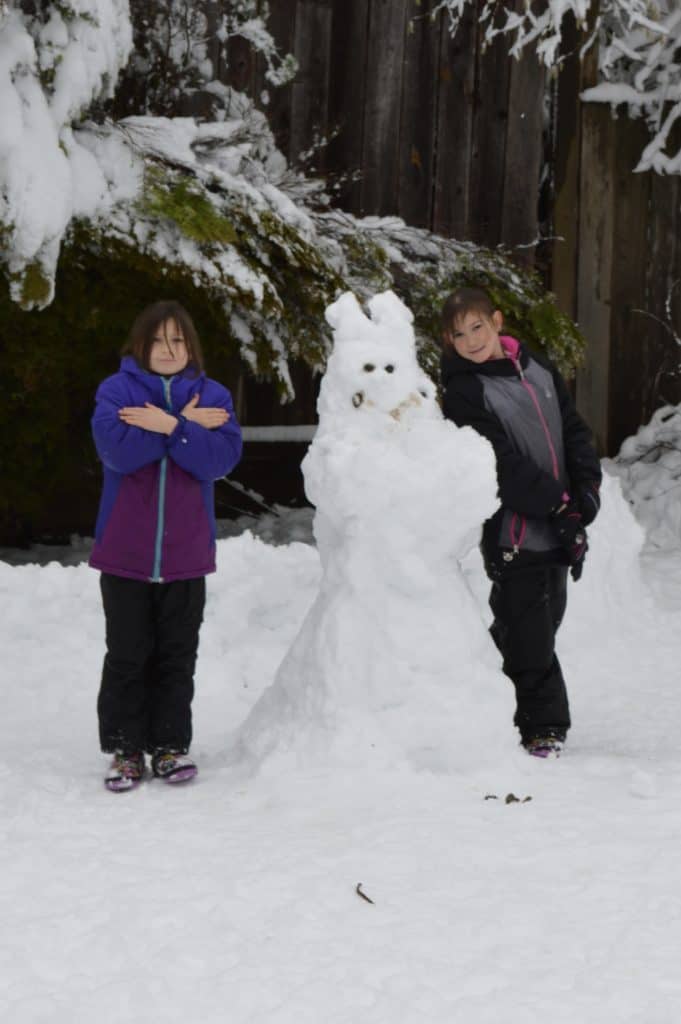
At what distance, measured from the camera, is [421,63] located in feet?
24.3

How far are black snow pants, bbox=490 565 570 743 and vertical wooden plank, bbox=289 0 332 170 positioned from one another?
12.8 ft

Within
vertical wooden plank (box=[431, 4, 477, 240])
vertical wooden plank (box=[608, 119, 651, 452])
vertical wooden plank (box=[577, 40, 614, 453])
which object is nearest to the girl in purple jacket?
vertical wooden plank (box=[431, 4, 477, 240])

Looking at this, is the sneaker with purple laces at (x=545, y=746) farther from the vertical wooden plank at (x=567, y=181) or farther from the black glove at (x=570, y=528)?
the vertical wooden plank at (x=567, y=181)

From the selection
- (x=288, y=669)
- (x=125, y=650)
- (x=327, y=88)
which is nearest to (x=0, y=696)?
(x=125, y=650)

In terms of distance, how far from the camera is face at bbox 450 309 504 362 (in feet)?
13.3

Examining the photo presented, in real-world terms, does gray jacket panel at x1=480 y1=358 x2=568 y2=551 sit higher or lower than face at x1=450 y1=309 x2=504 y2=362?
lower

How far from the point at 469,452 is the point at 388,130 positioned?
165 inches

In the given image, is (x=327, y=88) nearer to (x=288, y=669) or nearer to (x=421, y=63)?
(x=421, y=63)

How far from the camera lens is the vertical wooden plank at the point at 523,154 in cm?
760

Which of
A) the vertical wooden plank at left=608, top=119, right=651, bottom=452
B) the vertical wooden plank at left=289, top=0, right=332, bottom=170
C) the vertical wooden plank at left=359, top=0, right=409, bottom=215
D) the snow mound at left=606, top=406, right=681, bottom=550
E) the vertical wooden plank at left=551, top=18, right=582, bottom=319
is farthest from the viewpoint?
the vertical wooden plank at left=608, top=119, right=651, bottom=452

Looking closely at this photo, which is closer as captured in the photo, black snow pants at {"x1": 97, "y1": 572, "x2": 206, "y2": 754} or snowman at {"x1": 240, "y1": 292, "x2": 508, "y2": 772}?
snowman at {"x1": 240, "y1": 292, "x2": 508, "y2": 772}

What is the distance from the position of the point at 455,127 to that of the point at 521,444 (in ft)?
13.0

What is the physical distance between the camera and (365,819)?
3.23 m

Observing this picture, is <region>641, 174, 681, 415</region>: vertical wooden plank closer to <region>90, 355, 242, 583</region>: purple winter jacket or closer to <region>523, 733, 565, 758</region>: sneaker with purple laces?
<region>523, 733, 565, 758</region>: sneaker with purple laces
